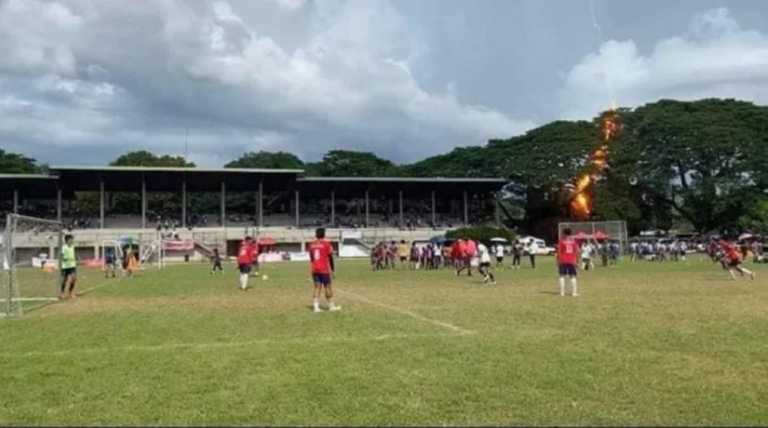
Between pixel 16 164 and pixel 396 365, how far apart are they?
99813mm

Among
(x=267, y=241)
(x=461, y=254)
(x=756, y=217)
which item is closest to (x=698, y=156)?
(x=756, y=217)

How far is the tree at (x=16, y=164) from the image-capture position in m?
96.2

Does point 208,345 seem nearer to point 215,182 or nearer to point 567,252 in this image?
point 567,252

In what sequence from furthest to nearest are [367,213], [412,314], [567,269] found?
[367,213] → [567,269] → [412,314]

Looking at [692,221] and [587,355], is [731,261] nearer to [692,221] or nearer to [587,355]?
[587,355]

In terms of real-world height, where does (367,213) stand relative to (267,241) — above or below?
above

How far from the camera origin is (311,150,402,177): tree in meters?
110

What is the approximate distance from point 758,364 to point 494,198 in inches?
3406

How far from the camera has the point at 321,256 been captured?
53.1 feet

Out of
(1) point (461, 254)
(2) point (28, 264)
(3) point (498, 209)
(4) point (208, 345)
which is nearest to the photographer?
(4) point (208, 345)

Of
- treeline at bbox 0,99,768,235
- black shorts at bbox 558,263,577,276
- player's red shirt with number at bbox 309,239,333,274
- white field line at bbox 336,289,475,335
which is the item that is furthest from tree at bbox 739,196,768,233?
player's red shirt with number at bbox 309,239,333,274

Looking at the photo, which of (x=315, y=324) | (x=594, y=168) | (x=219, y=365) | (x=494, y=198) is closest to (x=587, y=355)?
(x=219, y=365)

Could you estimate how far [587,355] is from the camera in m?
9.27

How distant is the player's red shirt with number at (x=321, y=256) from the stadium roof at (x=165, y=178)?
211 feet
